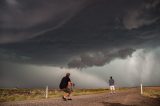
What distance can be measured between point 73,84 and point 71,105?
616 centimetres

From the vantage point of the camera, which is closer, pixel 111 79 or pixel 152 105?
pixel 152 105

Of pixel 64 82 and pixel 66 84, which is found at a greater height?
pixel 64 82

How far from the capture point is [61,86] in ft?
85.7

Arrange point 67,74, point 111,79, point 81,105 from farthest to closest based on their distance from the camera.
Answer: point 111,79 < point 67,74 < point 81,105

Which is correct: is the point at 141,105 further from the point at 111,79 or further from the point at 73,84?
the point at 111,79

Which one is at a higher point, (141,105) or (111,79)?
(111,79)

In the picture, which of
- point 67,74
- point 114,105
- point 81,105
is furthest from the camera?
point 67,74

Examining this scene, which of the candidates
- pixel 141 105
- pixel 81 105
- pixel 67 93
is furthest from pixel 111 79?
pixel 81 105

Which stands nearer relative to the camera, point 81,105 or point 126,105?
point 81,105

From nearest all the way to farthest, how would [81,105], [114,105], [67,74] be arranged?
[81,105]
[114,105]
[67,74]

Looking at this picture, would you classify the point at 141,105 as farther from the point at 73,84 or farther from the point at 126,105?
the point at 73,84

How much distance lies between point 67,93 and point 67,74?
2363mm

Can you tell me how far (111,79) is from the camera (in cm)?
4347

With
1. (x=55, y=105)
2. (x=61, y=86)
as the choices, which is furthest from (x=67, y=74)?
(x=55, y=105)
